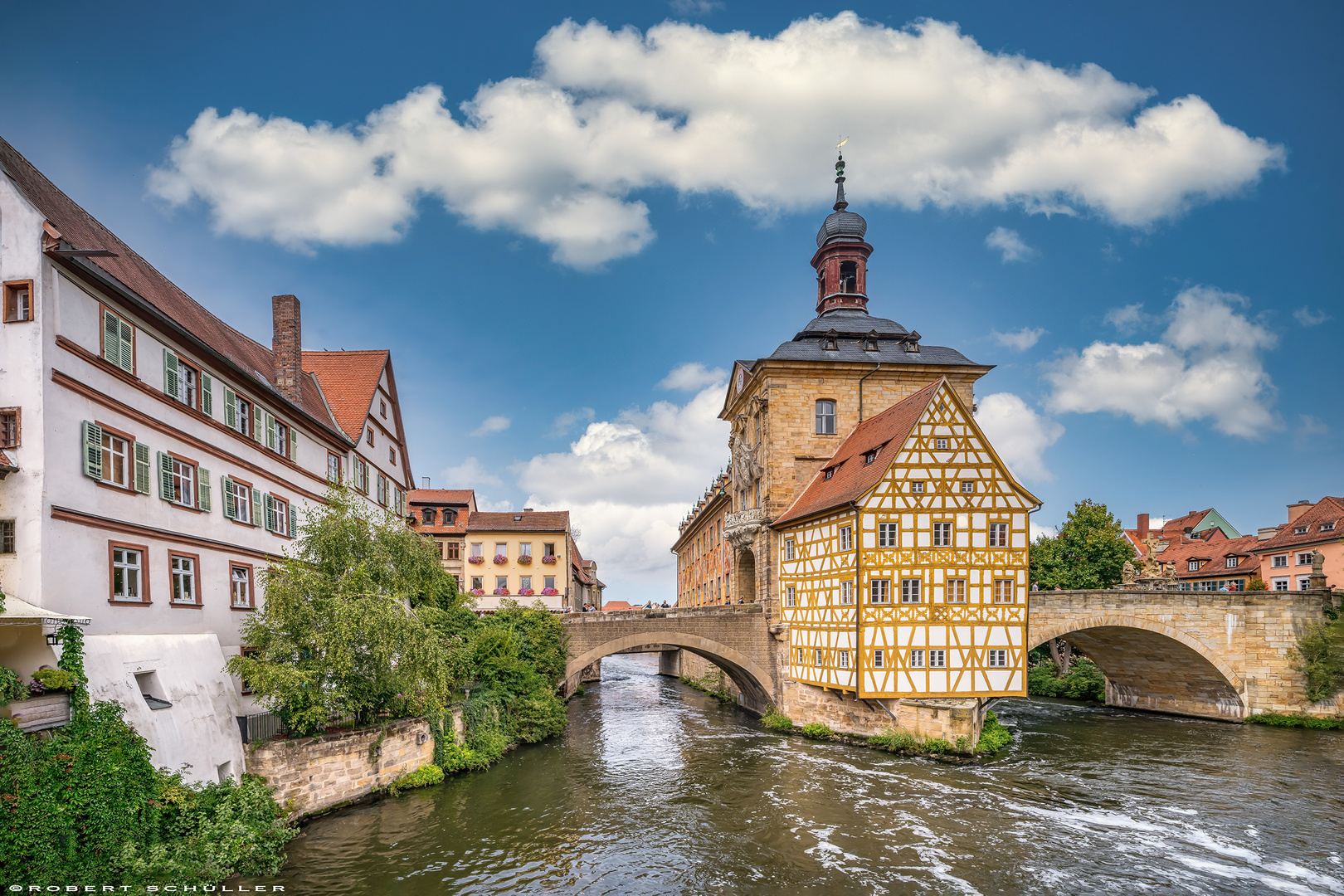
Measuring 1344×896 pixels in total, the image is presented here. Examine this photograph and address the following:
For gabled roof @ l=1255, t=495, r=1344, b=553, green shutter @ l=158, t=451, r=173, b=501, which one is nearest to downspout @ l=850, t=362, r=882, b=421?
green shutter @ l=158, t=451, r=173, b=501

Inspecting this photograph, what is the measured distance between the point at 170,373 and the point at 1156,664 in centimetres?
3799

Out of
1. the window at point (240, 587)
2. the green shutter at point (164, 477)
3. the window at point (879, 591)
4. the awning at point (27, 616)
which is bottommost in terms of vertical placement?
the window at point (879, 591)

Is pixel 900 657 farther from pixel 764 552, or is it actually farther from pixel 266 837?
pixel 266 837

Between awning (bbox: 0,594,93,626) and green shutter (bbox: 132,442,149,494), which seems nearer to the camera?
awning (bbox: 0,594,93,626)

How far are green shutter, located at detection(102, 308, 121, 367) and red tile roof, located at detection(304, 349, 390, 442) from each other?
1247cm

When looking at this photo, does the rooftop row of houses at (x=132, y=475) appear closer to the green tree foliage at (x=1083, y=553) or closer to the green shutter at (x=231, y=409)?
the green shutter at (x=231, y=409)

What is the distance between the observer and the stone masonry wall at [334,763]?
1590cm

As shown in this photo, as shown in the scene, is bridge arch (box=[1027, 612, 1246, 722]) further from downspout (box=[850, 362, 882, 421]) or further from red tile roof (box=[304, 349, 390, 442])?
red tile roof (box=[304, 349, 390, 442])

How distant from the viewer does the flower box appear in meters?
10.8

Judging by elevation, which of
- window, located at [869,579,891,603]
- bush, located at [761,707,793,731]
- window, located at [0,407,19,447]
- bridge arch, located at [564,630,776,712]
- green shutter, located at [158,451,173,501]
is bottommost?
bush, located at [761,707,793,731]

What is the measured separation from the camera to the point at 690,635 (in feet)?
98.8

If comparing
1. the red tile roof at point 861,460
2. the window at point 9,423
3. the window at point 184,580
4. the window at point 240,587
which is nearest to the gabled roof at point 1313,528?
the red tile roof at point 861,460

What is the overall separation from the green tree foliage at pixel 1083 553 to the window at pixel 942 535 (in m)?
20.4

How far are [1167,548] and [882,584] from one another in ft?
169
